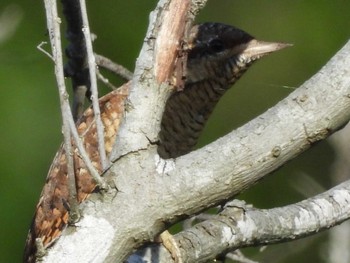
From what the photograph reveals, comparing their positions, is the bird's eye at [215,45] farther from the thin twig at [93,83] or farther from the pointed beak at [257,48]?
the thin twig at [93,83]

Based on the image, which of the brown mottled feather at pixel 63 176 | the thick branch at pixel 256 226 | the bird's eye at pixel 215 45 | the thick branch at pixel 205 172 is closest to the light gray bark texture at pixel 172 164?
the thick branch at pixel 205 172

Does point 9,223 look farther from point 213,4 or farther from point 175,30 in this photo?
point 175,30

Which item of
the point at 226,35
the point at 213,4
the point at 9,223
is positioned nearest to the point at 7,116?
the point at 9,223

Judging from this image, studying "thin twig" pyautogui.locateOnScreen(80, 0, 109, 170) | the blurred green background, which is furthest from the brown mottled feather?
the blurred green background

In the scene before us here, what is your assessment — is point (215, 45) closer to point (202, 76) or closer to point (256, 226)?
point (202, 76)

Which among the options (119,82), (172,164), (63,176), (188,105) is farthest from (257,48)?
(119,82)

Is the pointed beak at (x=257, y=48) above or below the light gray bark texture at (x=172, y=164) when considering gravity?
above

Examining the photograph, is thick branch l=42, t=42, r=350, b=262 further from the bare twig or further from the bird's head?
the bird's head
